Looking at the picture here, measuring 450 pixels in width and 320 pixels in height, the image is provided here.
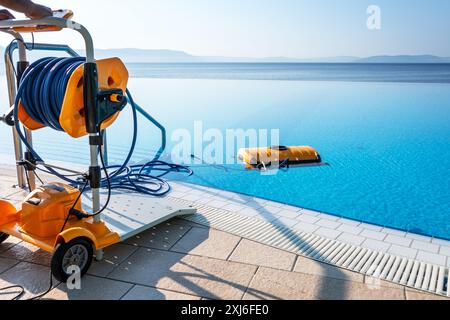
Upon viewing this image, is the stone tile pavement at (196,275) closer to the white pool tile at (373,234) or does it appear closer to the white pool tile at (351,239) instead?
the white pool tile at (351,239)

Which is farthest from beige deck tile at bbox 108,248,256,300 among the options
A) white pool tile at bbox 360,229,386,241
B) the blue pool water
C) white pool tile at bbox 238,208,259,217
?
the blue pool water

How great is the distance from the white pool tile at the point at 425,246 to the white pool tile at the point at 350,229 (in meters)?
0.44

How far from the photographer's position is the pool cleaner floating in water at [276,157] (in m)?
6.23

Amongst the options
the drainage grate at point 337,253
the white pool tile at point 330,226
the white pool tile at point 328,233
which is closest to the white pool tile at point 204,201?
the white pool tile at point 330,226

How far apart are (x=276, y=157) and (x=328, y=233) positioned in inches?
117

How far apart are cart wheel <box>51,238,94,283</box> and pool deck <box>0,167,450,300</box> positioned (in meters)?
0.09

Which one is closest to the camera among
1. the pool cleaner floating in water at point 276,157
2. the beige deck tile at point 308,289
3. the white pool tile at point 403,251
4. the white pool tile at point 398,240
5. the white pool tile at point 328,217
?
the beige deck tile at point 308,289

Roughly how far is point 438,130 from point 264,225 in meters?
8.29

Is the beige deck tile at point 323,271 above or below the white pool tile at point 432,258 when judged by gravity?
above

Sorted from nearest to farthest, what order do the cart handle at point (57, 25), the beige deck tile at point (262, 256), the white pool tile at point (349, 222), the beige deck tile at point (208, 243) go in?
1. the cart handle at point (57, 25)
2. the beige deck tile at point (262, 256)
3. the beige deck tile at point (208, 243)
4. the white pool tile at point (349, 222)

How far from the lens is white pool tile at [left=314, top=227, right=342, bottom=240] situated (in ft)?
10.7

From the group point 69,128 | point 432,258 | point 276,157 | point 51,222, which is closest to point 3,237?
point 51,222
